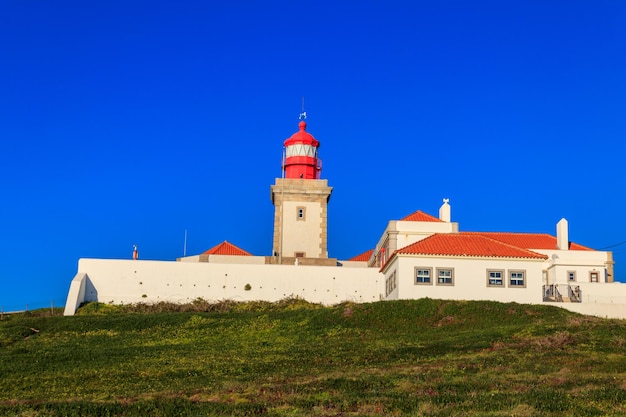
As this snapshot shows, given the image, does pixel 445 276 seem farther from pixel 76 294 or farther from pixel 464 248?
pixel 76 294

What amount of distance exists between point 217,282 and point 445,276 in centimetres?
1283

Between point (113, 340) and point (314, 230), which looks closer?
point (113, 340)

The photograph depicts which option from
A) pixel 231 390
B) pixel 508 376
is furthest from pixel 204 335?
pixel 508 376

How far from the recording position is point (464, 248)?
130 ft

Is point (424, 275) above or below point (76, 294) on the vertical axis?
above

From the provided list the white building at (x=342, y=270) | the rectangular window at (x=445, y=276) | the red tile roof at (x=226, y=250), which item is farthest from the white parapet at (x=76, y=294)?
the rectangular window at (x=445, y=276)

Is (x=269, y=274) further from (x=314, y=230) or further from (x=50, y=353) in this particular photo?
(x=50, y=353)

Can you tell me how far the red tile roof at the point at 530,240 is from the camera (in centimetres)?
5256

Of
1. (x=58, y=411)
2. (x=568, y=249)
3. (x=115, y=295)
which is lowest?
(x=58, y=411)

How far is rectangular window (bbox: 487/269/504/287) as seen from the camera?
3900 centimetres

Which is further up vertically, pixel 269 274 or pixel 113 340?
pixel 269 274

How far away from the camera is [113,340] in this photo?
31219mm

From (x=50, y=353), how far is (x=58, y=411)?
486 inches

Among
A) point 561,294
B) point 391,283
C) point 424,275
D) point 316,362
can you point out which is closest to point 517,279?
point 561,294
